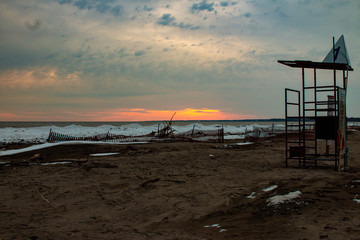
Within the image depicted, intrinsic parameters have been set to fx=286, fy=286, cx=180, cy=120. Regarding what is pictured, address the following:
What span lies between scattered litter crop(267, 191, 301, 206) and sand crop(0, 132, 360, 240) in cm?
2

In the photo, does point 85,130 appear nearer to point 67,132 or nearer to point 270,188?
point 67,132

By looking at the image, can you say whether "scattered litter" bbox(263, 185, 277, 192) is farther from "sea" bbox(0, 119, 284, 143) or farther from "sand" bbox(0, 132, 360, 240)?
"sea" bbox(0, 119, 284, 143)

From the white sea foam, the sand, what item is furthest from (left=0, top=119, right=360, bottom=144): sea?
the sand

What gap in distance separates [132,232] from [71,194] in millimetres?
2933

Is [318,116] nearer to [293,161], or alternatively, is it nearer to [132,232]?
[293,161]

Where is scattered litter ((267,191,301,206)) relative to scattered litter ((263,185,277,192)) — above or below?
above

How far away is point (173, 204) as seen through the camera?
596 centimetres

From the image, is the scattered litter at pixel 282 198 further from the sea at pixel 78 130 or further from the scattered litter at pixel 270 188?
the sea at pixel 78 130

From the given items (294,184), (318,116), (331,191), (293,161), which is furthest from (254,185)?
(293,161)


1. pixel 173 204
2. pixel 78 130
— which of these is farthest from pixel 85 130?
pixel 173 204

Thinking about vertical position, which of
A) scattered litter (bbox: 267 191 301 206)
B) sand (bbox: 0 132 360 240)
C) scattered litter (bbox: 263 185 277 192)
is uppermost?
scattered litter (bbox: 267 191 301 206)

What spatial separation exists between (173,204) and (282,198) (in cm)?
216

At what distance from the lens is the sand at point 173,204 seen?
13.9 feet

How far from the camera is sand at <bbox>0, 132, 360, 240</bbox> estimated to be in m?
A: 4.25
